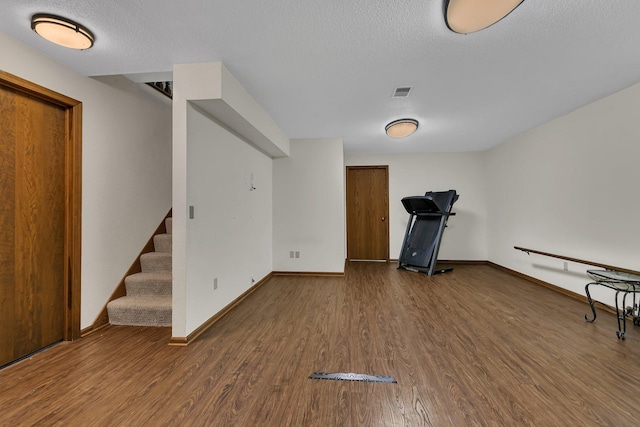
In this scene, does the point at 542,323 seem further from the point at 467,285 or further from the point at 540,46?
the point at 540,46

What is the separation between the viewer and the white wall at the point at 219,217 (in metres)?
2.21

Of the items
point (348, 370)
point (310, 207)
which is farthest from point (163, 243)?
point (348, 370)

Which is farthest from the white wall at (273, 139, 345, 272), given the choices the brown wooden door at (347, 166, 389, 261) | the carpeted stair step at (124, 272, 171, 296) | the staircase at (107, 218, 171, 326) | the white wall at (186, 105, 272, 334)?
the carpeted stair step at (124, 272, 171, 296)

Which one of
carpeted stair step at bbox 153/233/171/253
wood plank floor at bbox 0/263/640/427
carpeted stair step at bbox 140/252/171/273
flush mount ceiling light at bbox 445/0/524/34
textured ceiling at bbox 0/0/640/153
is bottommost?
wood plank floor at bbox 0/263/640/427

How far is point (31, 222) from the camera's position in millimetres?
1930

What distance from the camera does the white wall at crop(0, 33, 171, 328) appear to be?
205 cm

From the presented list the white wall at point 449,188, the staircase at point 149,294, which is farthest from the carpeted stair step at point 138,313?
the white wall at point 449,188

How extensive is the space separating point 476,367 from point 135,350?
2452mm

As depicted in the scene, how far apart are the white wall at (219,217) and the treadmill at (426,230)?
2.65 metres

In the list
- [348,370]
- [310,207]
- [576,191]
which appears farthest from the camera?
[310,207]

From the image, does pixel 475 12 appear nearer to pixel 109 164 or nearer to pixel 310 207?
pixel 109 164

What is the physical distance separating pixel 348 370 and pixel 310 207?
294 centimetres

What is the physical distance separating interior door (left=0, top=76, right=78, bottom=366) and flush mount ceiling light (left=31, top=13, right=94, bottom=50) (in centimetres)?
53

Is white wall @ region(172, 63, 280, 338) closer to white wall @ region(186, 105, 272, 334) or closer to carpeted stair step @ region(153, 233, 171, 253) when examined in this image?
white wall @ region(186, 105, 272, 334)
